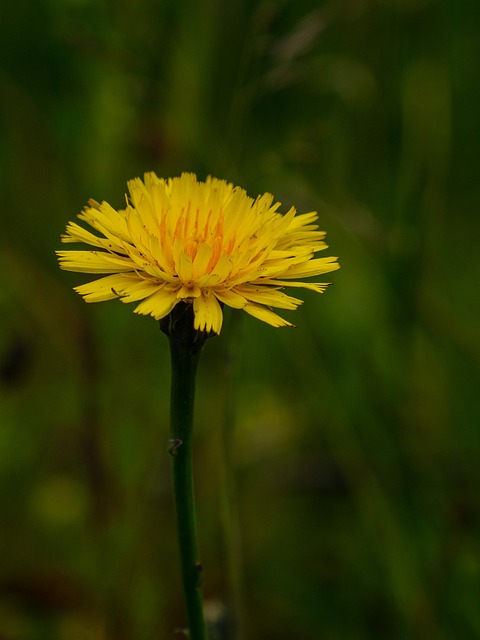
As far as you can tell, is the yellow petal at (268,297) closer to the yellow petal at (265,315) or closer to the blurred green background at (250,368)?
the yellow petal at (265,315)

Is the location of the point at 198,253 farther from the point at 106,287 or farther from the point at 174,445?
the point at 174,445

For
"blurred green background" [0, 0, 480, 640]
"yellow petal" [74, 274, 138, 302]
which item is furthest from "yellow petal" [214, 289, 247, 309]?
"blurred green background" [0, 0, 480, 640]

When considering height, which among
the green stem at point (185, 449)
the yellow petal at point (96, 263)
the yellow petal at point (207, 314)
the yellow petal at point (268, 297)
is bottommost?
the green stem at point (185, 449)

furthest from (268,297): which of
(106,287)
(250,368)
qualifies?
(250,368)

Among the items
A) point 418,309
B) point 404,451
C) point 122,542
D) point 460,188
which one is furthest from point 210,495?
point 460,188

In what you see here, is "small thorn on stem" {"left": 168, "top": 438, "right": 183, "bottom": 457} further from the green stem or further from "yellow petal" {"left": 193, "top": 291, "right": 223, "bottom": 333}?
"yellow petal" {"left": 193, "top": 291, "right": 223, "bottom": 333}

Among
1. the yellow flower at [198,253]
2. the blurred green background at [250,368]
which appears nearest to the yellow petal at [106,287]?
the yellow flower at [198,253]

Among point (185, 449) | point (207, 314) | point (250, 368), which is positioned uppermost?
point (250, 368)
